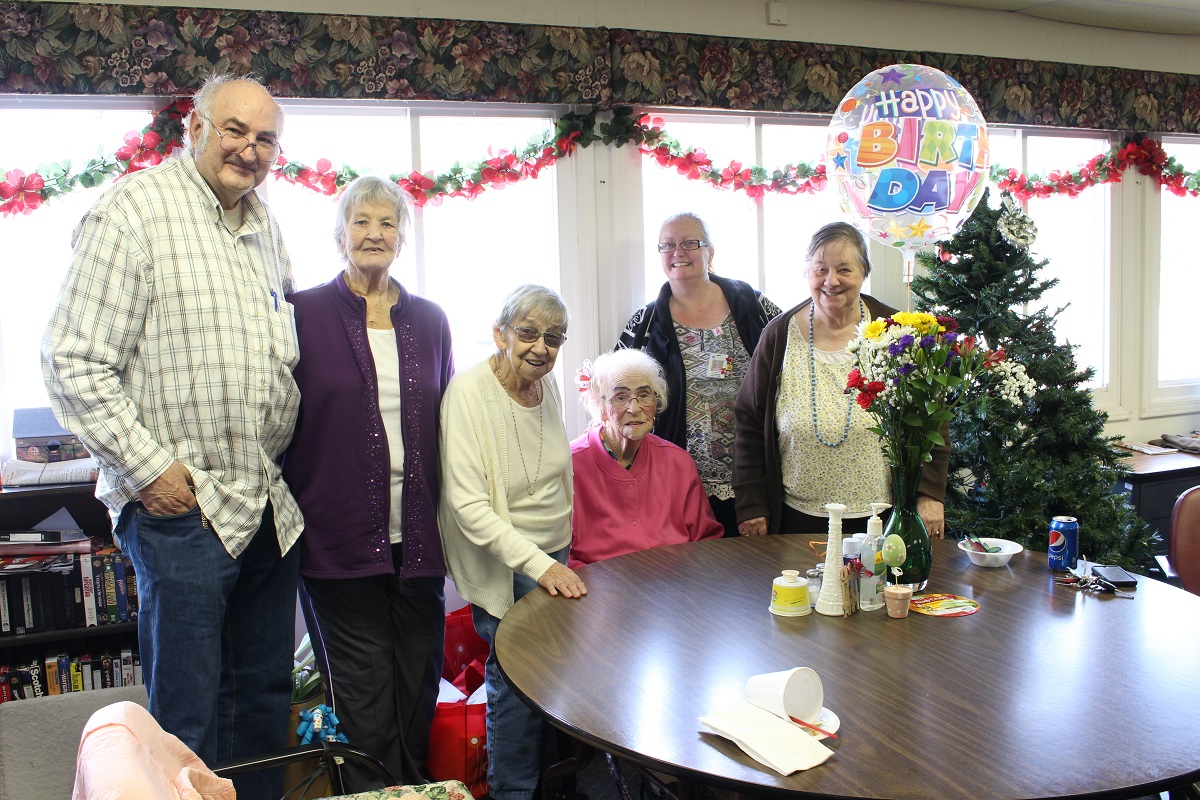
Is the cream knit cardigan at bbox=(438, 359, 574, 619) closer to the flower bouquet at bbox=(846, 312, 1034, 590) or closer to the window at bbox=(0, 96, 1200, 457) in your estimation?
the flower bouquet at bbox=(846, 312, 1034, 590)

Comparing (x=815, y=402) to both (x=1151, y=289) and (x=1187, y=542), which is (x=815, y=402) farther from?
(x=1151, y=289)

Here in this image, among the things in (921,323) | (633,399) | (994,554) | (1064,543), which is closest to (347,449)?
(633,399)

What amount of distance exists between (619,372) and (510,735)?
101 cm

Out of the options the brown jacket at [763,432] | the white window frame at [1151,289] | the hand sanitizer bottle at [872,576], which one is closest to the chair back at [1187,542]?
the brown jacket at [763,432]

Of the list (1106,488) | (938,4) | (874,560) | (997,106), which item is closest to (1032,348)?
(1106,488)

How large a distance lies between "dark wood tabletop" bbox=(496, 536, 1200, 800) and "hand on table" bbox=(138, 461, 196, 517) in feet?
2.35

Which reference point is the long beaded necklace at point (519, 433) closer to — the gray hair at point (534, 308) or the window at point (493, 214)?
the gray hair at point (534, 308)

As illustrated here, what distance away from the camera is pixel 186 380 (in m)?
1.97

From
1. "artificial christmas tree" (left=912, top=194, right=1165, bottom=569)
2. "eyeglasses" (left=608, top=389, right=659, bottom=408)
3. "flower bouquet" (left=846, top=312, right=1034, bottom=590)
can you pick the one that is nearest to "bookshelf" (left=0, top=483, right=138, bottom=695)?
"eyeglasses" (left=608, top=389, right=659, bottom=408)

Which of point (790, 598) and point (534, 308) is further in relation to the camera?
point (534, 308)

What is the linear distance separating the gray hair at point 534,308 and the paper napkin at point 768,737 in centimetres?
111

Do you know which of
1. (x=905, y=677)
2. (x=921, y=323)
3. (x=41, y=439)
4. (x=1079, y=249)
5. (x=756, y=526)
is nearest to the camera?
(x=905, y=677)

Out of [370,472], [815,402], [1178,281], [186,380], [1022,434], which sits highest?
[1178,281]

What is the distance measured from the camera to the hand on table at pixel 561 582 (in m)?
2.10
